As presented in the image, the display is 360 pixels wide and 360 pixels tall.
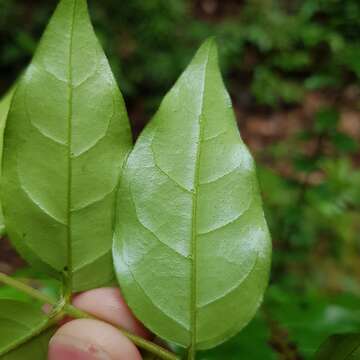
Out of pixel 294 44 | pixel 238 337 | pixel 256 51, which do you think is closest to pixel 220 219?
pixel 238 337

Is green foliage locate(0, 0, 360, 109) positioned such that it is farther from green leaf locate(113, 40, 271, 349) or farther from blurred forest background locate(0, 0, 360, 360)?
green leaf locate(113, 40, 271, 349)

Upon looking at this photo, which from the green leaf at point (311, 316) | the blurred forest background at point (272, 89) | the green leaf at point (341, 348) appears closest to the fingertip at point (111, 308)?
the green leaf at point (341, 348)

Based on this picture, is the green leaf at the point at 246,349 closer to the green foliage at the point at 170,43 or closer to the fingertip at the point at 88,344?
the fingertip at the point at 88,344

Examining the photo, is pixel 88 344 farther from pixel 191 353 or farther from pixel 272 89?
pixel 272 89

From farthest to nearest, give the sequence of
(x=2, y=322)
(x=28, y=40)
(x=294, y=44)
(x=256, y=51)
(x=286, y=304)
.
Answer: (x=256, y=51)
(x=294, y=44)
(x=28, y=40)
(x=286, y=304)
(x=2, y=322)

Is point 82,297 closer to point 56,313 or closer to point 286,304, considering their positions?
point 56,313
